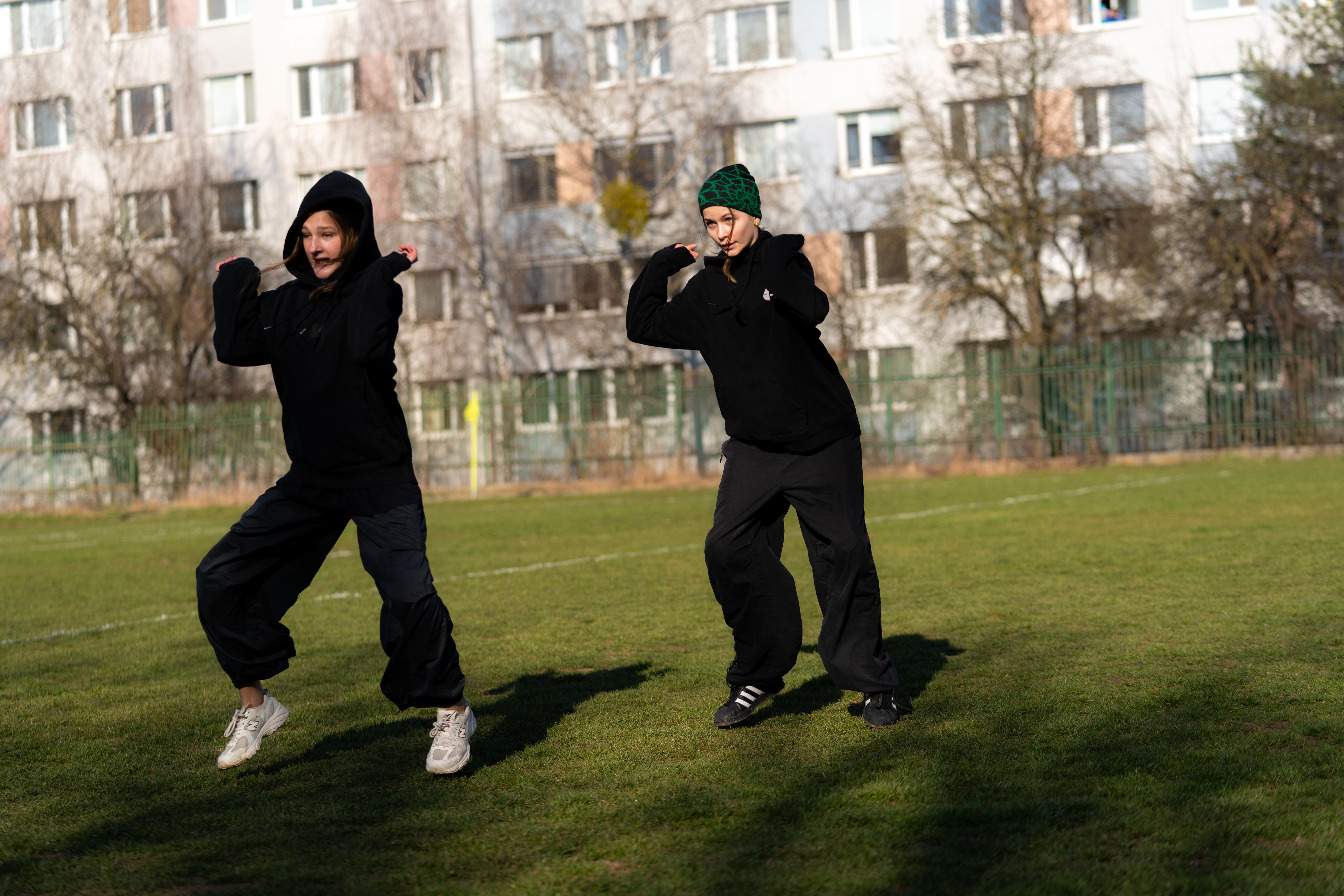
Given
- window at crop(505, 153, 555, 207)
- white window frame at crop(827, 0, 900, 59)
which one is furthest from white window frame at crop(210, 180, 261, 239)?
white window frame at crop(827, 0, 900, 59)

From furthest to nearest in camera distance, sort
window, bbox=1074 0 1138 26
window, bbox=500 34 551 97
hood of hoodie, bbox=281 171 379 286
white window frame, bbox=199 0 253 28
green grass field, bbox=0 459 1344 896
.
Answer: white window frame, bbox=199 0 253 28 → window, bbox=500 34 551 97 → window, bbox=1074 0 1138 26 → hood of hoodie, bbox=281 171 379 286 → green grass field, bbox=0 459 1344 896

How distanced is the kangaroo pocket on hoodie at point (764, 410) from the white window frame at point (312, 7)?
1546 inches

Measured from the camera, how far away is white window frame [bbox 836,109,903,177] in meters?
38.2

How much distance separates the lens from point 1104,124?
35.4m

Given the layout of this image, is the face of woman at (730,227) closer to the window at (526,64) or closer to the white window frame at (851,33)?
the window at (526,64)

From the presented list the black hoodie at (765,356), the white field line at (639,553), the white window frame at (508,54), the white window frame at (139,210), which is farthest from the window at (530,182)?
the black hoodie at (765,356)

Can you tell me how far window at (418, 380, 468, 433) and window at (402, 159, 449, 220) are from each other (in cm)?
867

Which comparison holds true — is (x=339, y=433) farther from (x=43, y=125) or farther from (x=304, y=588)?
(x=43, y=125)

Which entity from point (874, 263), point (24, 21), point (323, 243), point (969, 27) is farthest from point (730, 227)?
point (24, 21)

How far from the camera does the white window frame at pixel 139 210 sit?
119ft

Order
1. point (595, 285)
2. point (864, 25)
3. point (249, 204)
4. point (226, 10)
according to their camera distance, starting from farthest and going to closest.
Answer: point (226, 10) < point (249, 204) < point (595, 285) < point (864, 25)

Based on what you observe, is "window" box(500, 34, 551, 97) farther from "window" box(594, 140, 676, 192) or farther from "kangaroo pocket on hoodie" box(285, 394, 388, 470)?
"kangaroo pocket on hoodie" box(285, 394, 388, 470)

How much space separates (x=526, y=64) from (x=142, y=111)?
10.4m

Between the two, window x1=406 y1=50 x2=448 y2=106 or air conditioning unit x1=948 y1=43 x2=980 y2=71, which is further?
window x1=406 y1=50 x2=448 y2=106
